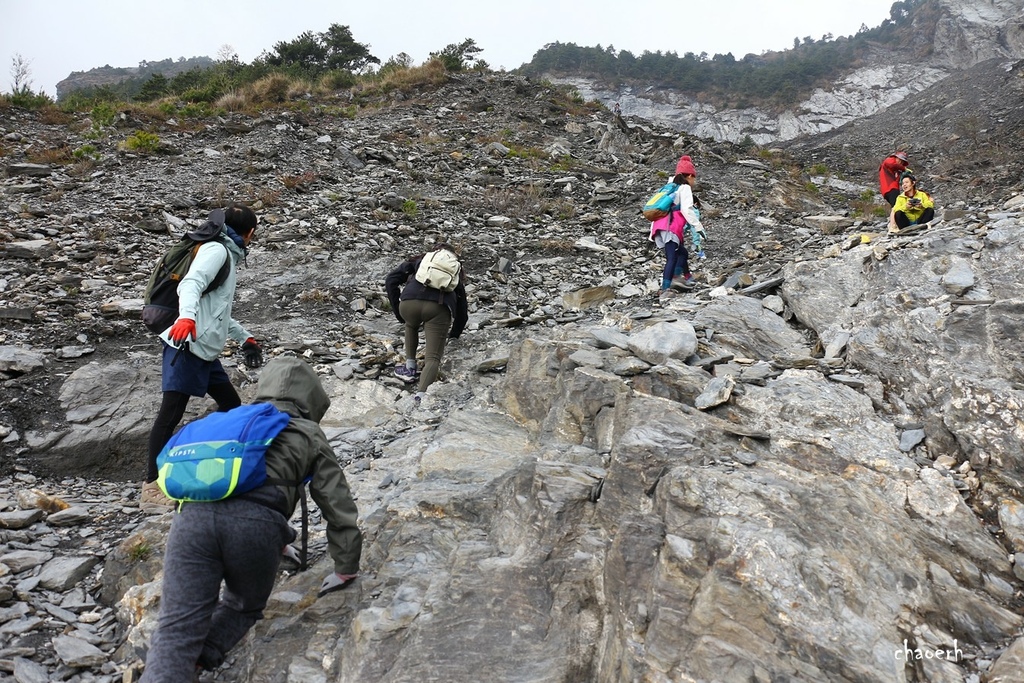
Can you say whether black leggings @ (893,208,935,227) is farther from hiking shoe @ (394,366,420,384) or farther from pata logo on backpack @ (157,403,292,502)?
pata logo on backpack @ (157,403,292,502)

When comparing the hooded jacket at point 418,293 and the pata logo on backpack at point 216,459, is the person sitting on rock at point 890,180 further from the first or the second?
the pata logo on backpack at point 216,459

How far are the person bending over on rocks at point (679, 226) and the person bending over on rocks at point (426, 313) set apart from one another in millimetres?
2999

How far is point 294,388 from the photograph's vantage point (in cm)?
321

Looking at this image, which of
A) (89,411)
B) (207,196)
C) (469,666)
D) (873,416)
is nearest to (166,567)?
(469,666)

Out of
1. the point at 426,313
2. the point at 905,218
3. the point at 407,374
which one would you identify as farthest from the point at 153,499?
the point at 905,218

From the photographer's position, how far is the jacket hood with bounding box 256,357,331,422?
3.18 metres

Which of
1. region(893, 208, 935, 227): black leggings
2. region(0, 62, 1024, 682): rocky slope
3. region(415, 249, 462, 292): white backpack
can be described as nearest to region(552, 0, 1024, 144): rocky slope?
region(893, 208, 935, 227): black leggings

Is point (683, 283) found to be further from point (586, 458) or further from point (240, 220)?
point (240, 220)

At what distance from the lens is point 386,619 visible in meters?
2.90

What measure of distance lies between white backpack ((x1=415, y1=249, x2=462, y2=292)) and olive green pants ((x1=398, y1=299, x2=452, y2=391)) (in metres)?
0.21

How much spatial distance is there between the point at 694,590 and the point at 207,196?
11.2 metres

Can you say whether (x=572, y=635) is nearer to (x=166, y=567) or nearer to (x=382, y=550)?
(x=382, y=550)

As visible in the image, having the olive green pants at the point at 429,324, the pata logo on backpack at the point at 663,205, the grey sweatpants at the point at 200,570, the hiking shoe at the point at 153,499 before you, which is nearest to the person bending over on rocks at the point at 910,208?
the pata logo on backpack at the point at 663,205

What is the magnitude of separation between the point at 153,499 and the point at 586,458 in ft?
10.8
